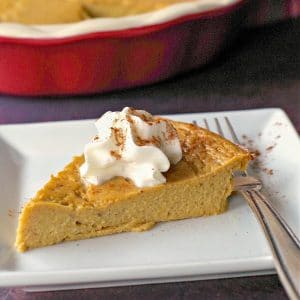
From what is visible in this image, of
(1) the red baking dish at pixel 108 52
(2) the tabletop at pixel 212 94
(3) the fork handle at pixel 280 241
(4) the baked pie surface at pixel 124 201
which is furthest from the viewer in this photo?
(2) the tabletop at pixel 212 94

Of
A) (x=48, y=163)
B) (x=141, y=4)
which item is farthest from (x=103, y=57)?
(x=48, y=163)

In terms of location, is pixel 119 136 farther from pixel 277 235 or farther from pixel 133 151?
pixel 277 235

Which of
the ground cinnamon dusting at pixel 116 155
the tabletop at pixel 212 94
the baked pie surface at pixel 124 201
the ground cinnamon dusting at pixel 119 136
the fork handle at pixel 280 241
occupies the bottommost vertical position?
the fork handle at pixel 280 241

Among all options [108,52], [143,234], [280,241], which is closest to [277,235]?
[280,241]

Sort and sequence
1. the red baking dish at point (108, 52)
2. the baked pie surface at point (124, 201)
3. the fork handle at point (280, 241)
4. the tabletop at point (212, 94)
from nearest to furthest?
1. the fork handle at point (280, 241)
2. the baked pie surface at point (124, 201)
3. the red baking dish at point (108, 52)
4. the tabletop at point (212, 94)

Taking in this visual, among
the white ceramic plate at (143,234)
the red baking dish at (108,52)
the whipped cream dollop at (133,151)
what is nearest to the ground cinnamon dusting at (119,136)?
the whipped cream dollop at (133,151)

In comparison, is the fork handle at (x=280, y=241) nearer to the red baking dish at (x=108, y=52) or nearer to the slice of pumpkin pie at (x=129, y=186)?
the slice of pumpkin pie at (x=129, y=186)

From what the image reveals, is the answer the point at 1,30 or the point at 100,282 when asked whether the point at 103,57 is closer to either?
the point at 1,30
